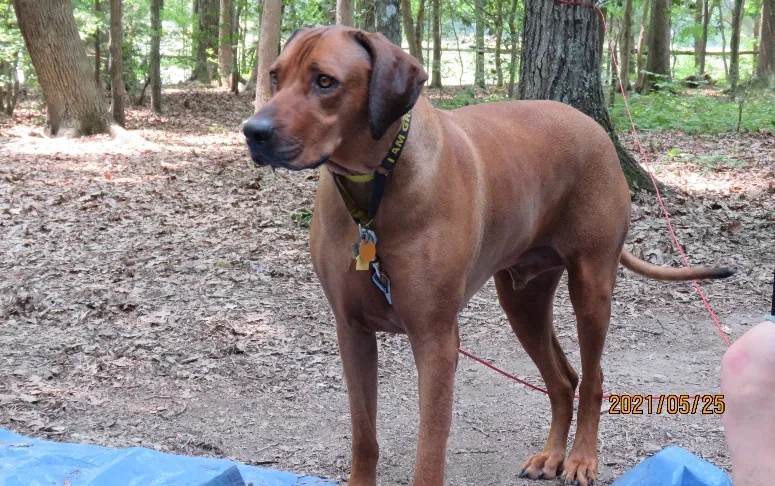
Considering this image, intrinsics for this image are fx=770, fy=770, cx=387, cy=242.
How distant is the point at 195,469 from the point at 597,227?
7.19 feet

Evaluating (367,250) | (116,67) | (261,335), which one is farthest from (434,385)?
(116,67)

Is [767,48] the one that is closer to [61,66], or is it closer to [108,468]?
[61,66]

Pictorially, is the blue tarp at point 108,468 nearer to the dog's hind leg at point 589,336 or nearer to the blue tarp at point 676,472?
the dog's hind leg at point 589,336

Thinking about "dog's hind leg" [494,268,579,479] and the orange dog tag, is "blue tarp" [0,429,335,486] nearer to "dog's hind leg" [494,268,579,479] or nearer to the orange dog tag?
the orange dog tag

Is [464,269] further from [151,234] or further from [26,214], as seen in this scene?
[26,214]

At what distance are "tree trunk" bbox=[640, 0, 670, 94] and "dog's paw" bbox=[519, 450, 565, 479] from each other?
62.7ft

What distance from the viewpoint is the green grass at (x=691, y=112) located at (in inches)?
581

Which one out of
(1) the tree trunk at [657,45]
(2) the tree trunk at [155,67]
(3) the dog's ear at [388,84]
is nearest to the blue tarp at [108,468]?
(3) the dog's ear at [388,84]

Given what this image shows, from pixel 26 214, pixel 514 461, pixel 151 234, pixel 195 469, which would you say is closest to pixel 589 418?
pixel 514 461

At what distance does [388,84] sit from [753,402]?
1529mm

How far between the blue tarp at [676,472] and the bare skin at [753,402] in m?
1.65

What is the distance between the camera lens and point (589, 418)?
3.89m

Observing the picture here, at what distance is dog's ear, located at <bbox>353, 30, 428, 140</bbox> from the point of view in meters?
2.58

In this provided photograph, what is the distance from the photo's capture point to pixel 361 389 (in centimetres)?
325
